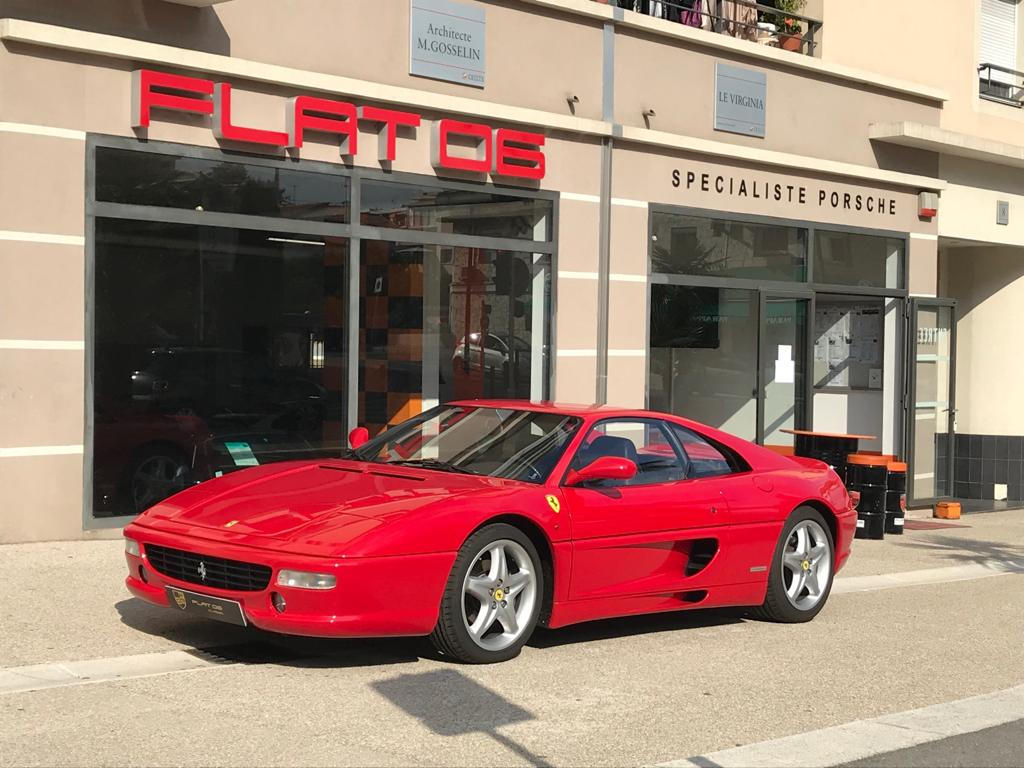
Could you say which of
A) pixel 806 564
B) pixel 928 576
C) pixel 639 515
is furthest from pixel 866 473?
pixel 639 515

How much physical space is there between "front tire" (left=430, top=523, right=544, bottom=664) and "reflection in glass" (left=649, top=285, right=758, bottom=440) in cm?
804

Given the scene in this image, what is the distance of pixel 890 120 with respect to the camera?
1788cm

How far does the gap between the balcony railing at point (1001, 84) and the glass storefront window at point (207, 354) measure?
11.5 meters

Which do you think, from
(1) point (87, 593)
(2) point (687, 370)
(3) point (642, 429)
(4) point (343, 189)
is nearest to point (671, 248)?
(2) point (687, 370)

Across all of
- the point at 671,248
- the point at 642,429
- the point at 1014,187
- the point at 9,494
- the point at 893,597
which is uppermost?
the point at 1014,187

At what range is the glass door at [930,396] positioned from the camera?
18.0 m

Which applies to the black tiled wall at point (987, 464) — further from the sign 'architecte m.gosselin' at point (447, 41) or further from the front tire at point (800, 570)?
the front tire at point (800, 570)

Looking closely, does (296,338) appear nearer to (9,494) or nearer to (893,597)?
(9,494)

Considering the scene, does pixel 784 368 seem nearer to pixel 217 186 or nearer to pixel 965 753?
pixel 217 186

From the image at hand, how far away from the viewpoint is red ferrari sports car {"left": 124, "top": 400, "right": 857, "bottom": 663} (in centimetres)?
656

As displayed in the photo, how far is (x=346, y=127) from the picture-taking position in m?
12.0

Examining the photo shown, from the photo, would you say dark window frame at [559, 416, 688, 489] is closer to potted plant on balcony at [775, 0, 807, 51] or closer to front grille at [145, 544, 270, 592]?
front grille at [145, 544, 270, 592]

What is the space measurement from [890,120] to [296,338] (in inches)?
371

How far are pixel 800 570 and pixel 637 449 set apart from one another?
60.8 inches
